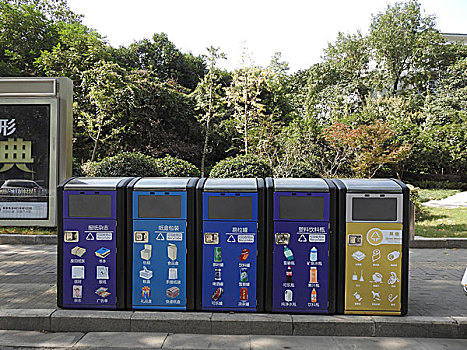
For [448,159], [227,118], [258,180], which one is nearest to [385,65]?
[448,159]

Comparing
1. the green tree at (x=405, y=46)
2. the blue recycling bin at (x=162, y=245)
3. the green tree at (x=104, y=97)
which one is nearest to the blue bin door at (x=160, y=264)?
the blue recycling bin at (x=162, y=245)

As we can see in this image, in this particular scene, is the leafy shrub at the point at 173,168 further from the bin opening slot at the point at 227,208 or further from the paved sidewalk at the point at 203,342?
the paved sidewalk at the point at 203,342

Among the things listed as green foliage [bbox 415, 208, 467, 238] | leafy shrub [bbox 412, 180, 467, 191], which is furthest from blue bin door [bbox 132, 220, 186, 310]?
leafy shrub [bbox 412, 180, 467, 191]

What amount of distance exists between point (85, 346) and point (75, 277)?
88 centimetres

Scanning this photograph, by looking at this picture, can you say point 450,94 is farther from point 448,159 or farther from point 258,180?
point 258,180

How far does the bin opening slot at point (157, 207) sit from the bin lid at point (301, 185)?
111cm

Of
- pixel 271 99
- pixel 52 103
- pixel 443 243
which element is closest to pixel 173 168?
pixel 52 103

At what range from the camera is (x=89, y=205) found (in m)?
4.97

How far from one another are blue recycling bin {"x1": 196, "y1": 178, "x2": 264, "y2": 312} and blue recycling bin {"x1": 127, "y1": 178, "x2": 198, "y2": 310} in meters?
0.17

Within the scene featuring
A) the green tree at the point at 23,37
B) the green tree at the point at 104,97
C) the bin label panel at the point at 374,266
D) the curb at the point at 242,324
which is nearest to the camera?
the curb at the point at 242,324

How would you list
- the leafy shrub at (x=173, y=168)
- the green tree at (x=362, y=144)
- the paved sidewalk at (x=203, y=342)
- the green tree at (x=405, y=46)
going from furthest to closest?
the green tree at (x=405, y=46) < the green tree at (x=362, y=144) < the leafy shrub at (x=173, y=168) < the paved sidewalk at (x=203, y=342)

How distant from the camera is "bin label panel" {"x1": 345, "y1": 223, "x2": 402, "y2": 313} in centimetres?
479

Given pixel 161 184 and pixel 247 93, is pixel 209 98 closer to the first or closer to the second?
pixel 247 93

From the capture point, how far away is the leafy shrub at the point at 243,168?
1136 centimetres
